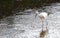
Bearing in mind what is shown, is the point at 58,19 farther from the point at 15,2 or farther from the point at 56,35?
the point at 15,2

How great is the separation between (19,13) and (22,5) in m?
1.23

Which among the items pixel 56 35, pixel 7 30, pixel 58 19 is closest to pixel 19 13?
pixel 58 19

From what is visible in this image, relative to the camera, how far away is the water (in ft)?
15.6

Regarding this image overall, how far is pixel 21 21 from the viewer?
19.3 ft

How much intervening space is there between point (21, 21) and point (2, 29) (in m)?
0.83

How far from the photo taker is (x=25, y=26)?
540cm

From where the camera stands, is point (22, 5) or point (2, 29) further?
point (22, 5)

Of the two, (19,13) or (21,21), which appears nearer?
(21,21)

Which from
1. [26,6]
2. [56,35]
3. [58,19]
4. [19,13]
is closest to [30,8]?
[26,6]

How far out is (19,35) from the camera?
15.4 ft

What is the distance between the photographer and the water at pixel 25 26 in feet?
15.6

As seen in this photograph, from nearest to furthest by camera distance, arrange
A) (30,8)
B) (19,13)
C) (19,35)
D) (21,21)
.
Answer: (19,35)
(21,21)
(19,13)
(30,8)

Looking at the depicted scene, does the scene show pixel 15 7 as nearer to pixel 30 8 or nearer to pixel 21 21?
pixel 30 8

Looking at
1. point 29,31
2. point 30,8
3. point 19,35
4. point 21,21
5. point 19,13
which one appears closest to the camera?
point 19,35
